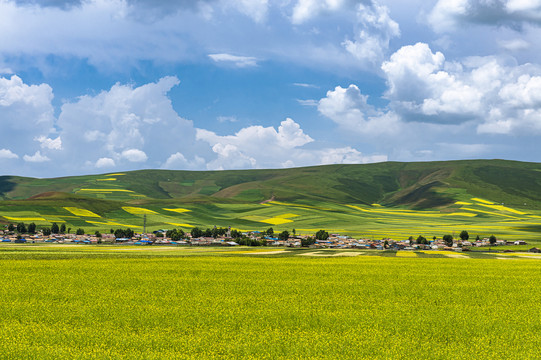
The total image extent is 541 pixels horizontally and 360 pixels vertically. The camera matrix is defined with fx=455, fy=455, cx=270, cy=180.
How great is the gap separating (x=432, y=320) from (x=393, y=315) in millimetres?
2367

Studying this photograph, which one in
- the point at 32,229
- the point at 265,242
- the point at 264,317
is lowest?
the point at 264,317

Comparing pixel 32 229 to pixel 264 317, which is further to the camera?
pixel 32 229

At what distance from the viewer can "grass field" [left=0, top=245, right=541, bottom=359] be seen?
70.0 feet

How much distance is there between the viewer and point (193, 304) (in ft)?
105

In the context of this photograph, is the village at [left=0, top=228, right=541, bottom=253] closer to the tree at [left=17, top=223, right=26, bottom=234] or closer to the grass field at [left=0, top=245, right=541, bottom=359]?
the tree at [left=17, top=223, right=26, bottom=234]

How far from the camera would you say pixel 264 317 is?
28.4 m

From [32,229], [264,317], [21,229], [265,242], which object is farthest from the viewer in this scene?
[32,229]

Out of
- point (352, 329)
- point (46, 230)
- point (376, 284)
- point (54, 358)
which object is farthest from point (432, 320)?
point (46, 230)

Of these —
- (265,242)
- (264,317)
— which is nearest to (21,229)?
(265,242)

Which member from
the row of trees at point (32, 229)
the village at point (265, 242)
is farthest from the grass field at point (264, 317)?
the row of trees at point (32, 229)

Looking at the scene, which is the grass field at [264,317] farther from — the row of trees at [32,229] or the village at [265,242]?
the row of trees at [32,229]

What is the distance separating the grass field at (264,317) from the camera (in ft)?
70.0

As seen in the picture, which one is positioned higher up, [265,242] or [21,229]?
[21,229]

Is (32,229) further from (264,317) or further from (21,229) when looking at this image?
(264,317)
